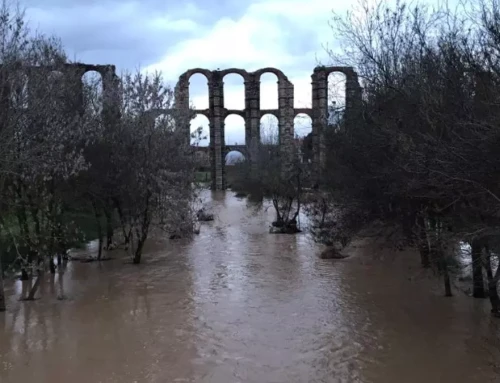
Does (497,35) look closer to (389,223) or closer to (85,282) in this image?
(389,223)

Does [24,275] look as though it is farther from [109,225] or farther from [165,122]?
[165,122]

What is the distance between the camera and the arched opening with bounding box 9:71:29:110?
10109 mm

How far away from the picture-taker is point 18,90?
34.2 feet

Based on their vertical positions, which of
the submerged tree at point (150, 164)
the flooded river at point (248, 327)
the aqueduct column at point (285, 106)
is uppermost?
the aqueduct column at point (285, 106)

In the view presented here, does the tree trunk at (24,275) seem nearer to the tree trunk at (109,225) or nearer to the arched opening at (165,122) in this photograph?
the tree trunk at (109,225)

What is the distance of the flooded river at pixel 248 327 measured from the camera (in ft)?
Answer: 23.9

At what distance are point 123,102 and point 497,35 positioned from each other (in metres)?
11.7

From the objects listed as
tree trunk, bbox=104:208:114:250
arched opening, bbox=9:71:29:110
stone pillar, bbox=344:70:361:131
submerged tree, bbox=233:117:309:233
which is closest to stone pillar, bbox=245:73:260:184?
submerged tree, bbox=233:117:309:233

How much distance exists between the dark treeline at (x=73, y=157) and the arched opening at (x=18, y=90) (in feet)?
0.08

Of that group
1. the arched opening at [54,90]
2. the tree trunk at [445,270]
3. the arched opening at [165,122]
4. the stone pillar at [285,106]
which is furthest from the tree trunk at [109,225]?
the stone pillar at [285,106]

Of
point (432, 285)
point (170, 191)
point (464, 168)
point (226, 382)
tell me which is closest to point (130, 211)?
point (170, 191)

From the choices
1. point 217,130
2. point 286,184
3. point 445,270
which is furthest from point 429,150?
point 217,130

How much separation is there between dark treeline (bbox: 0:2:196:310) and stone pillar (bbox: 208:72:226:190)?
114 feet

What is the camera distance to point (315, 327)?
30.3 ft
